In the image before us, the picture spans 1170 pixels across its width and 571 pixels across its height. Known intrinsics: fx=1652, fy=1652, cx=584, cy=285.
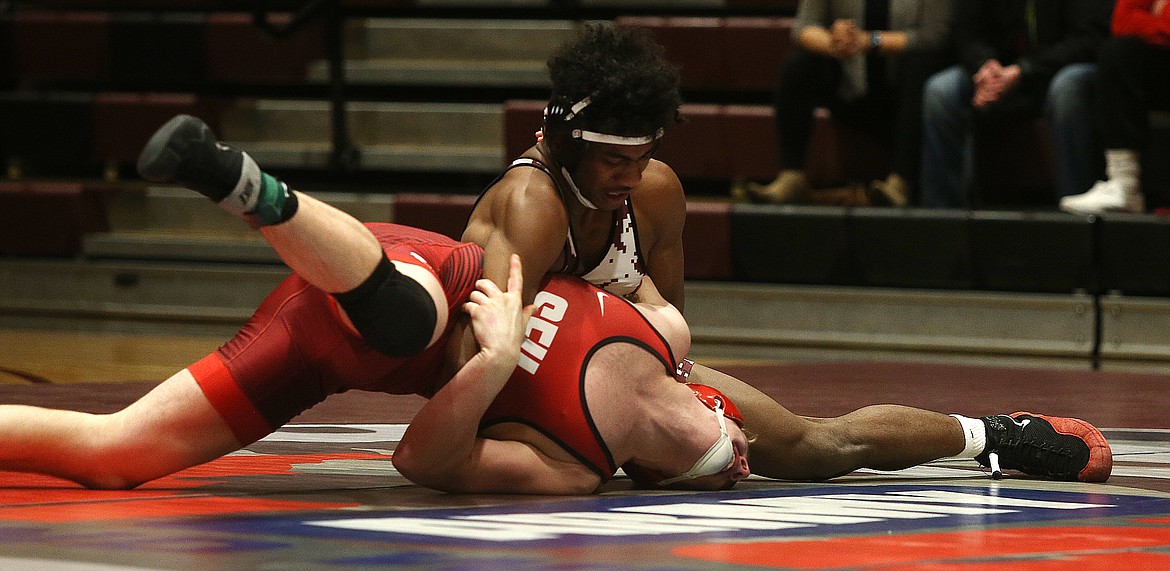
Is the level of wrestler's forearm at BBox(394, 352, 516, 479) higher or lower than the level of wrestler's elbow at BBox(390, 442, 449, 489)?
higher

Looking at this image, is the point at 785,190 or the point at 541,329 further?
the point at 785,190

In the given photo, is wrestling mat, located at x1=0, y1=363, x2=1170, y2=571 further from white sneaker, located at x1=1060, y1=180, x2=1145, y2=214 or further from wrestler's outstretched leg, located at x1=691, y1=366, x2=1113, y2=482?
white sneaker, located at x1=1060, y1=180, x2=1145, y2=214

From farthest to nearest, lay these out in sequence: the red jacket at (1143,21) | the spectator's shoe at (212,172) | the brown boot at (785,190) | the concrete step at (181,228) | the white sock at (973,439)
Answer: the concrete step at (181,228)
the brown boot at (785,190)
the red jacket at (1143,21)
the white sock at (973,439)
the spectator's shoe at (212,172)

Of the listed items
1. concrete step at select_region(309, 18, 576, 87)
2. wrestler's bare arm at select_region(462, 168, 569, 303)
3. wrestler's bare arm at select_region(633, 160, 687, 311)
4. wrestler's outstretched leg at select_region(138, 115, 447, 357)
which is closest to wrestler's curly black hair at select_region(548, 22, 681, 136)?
wrestler's bare arm at select_region(462, 168, 569, 303)

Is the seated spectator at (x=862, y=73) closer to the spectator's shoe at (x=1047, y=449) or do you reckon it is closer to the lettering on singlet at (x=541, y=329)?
the spectator's shoe at (x=1047, y=449)

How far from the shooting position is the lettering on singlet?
262 cm

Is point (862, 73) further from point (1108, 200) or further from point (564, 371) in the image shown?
point (564, 371)

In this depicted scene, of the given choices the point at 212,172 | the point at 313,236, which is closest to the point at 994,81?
the point at 313,236

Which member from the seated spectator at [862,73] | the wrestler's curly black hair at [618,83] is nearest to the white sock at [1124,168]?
the seated spectator at [862,73]

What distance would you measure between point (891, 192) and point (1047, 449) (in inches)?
110

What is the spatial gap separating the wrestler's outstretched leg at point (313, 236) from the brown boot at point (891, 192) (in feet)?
11.2

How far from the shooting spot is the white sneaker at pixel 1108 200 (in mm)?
5336

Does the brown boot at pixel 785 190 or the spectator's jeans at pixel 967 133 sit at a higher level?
the spectator's jeans at pixel 967 133

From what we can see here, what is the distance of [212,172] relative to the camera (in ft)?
7.39
